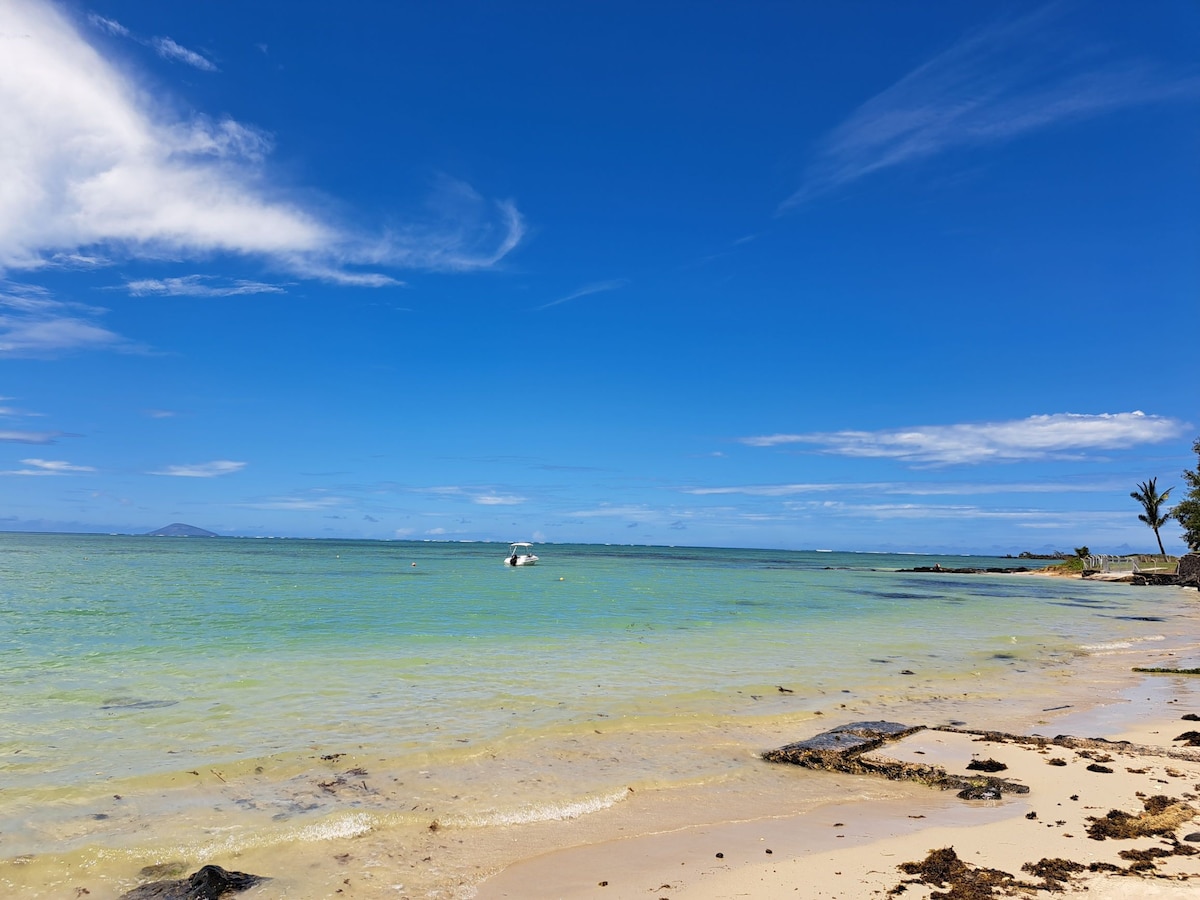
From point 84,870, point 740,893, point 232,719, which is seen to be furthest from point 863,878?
point 232,719

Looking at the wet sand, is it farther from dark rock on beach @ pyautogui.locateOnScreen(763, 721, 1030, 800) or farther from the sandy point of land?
dark rock on beach @ pyautogui.locateOnScreen(763, 721, 1030, 800)

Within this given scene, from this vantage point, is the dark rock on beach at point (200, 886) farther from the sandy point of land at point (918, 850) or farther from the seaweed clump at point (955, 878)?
the seaweed clump at point (955, 878)

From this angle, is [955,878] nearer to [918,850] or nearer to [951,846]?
[918,850]

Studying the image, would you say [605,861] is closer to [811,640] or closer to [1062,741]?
[1062,741]

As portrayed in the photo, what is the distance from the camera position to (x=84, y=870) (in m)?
6.15

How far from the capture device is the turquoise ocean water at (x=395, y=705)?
23.9 ft

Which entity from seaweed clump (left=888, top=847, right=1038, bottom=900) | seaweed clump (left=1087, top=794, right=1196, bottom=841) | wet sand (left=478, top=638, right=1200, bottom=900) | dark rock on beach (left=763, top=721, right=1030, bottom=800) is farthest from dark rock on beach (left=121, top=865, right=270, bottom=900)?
seaweed clump (left=1087, top=794, right=1196, bottom=841)

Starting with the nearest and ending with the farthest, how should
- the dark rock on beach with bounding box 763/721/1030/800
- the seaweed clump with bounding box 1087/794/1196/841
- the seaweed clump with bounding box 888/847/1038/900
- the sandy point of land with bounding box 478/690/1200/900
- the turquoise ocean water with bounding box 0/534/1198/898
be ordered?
the seaweed clump with bounding box 888/847/1038/900 < the sandy point of land with bounding box 478/690/1200/900 < the seaweed clump with bounding box 1087/794/1196/841 < the turquoise ocean water with bounding box 0/534/1198/898 < the dark rock on beach with bounding box 763/721/1030/800

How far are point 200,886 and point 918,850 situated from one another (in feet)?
20.1

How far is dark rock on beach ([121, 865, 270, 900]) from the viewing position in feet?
18.6

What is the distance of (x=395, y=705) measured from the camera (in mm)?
12094

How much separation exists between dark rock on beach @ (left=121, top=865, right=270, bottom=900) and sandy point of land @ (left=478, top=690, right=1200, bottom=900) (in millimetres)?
2039

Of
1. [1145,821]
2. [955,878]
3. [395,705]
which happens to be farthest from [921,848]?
[395,705]

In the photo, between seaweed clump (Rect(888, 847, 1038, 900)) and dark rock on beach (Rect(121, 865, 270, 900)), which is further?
dark rock on beach (Rect(121, 865, 270, 900))
